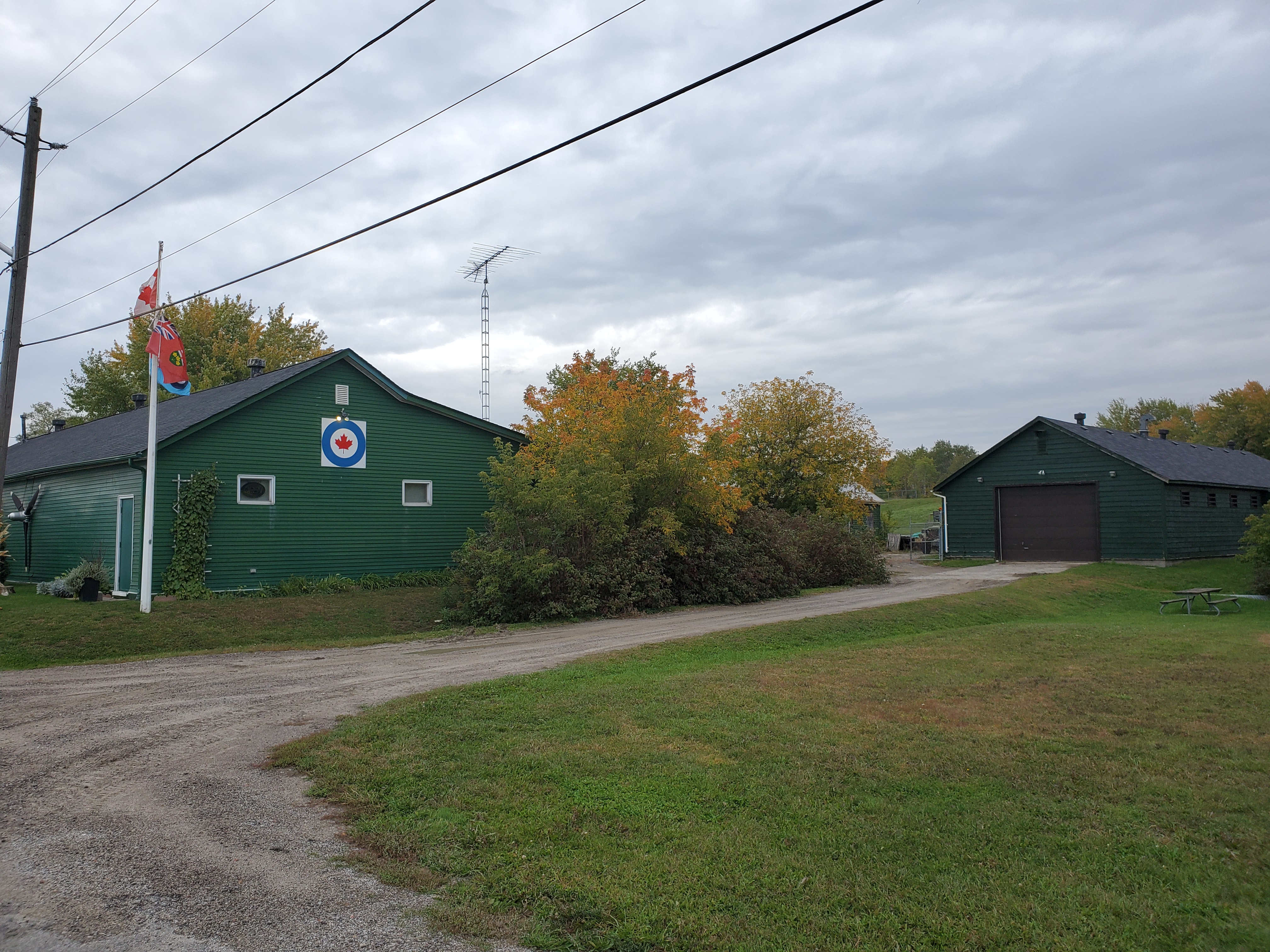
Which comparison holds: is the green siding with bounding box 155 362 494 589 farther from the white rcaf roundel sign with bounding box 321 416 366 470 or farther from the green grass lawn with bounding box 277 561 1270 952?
the green grass lawn with bounding box 277 561 1270 952

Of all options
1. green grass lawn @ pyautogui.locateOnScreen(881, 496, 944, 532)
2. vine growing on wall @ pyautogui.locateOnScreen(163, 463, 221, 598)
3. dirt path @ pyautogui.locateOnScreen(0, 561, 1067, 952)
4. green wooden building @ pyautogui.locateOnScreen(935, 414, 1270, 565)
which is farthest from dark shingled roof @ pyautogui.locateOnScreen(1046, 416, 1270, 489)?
vine growing on wall @ pyautogui.locateOnScreen(163, 463, 221, 598)

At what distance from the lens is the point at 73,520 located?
20.1 meters

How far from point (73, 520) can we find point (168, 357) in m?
7.26

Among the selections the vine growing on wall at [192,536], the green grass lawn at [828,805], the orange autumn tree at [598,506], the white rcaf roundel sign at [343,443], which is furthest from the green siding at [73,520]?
the green grass lawn at [828,805]

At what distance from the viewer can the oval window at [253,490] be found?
1883 centimetres

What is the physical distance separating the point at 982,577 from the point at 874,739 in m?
18.8

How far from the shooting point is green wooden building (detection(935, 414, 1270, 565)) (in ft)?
88.1

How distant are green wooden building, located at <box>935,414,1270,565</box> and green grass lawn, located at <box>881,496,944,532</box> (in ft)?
69.2

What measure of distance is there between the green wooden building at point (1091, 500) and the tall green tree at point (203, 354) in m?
30.4

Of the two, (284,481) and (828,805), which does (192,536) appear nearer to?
(284,481)

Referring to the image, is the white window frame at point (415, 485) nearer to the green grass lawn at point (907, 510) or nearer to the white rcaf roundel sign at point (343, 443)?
the white rcaf roundel sign at point (343, 443)

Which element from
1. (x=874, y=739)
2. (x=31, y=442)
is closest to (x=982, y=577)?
(x=874, y=739)

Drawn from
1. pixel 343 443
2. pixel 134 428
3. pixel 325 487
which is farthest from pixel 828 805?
pixel 134 428

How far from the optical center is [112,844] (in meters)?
4.77
